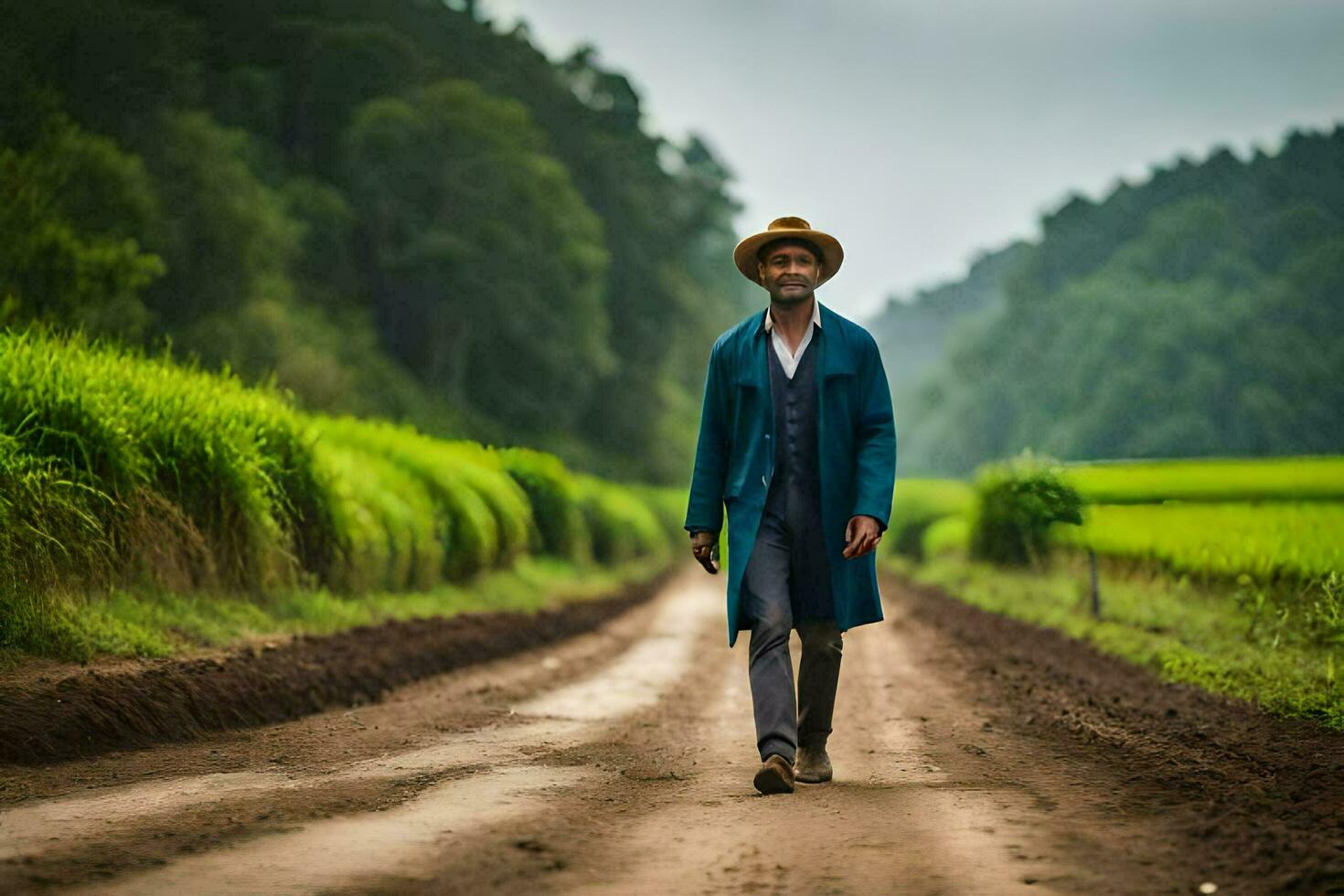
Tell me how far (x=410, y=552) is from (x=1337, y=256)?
3589 cm

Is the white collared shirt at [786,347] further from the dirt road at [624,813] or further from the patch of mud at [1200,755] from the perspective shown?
the patch of mud at [1200,755]

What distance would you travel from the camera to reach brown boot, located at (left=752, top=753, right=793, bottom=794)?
502 cm

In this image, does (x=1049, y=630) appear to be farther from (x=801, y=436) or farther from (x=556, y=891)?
(x=556, y=891)

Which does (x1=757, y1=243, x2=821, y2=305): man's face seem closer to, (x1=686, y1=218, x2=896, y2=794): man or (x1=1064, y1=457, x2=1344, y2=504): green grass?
(x1=686, y1=218, x2=896, y2=794): man

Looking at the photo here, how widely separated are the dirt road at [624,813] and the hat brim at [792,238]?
2.25 metres

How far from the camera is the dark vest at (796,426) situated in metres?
5.55

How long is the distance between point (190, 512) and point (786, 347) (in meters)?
5.02

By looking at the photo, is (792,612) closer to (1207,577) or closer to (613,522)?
(1207,577)

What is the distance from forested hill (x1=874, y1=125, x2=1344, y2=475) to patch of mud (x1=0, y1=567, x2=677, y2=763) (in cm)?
2344

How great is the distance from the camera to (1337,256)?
1575 inches

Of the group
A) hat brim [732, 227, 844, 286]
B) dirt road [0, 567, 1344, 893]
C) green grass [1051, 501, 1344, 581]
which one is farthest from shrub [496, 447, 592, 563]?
hat brim [732, 227, 844, 286]

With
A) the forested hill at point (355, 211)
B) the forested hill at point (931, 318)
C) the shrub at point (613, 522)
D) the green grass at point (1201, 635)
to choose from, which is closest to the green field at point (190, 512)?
the forested hill at point (355, 211)

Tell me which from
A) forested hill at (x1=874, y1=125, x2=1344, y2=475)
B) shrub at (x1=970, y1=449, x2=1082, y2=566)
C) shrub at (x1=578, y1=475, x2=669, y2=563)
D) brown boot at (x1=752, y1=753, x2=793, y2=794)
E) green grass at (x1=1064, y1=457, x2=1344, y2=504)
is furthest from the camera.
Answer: forested hill at (x1=874, y1=125, x2=1344, y2=475)

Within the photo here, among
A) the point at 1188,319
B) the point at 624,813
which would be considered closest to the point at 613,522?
the point at 624,813
